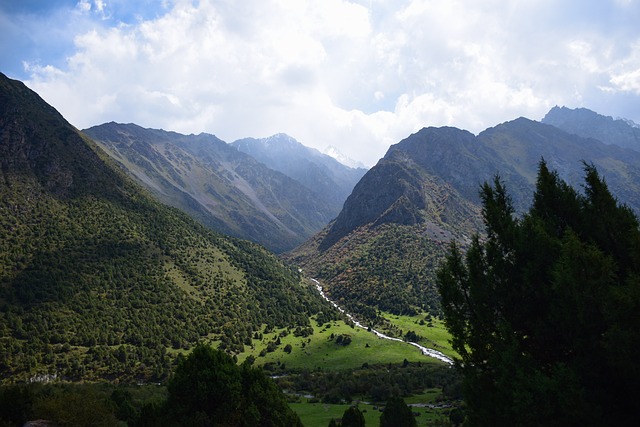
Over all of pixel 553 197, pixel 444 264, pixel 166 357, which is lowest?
pixel 166 357

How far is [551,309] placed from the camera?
13.7 metres

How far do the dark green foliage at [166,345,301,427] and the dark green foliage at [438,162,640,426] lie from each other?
1155 inches

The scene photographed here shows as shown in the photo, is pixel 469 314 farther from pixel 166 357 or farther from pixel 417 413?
pixel 166 357

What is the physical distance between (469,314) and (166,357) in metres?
111

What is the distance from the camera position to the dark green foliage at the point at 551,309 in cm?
1207

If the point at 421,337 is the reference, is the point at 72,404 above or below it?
above

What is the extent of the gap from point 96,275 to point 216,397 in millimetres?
110412

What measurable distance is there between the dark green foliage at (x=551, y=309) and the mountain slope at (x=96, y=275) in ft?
344

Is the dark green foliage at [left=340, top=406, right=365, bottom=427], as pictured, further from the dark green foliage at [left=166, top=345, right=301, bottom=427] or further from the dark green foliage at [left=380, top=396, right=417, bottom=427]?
the dark green foliage at [left=166, top=345, right=301, bottom=427]

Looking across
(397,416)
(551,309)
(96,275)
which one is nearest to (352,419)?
(397,416)

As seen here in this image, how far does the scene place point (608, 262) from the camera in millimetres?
12320

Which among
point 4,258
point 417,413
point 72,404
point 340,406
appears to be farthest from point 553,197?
point 4,258

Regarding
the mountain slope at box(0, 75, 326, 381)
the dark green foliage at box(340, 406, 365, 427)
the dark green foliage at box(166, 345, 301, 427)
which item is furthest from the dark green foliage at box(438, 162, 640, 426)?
the mountain slope at box(0, 75, 326, 381)

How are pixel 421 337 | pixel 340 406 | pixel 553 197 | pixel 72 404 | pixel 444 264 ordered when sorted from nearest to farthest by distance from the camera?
pixel 553 197 → pixel 444 264 → pixel 72 404 → pixel 340 406 → pixel 421 337
